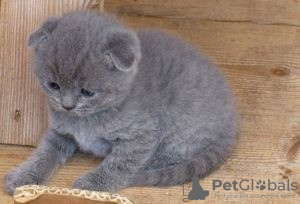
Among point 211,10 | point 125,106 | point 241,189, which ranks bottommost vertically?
point 241,189

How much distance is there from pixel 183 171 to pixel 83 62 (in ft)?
1.70

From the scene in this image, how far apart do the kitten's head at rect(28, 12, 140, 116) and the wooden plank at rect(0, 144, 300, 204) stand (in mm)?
275

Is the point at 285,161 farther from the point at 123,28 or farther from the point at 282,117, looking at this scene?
the point at 123,28

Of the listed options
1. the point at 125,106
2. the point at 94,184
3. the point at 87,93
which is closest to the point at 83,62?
the point at 87,93

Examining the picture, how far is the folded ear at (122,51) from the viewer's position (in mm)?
1527

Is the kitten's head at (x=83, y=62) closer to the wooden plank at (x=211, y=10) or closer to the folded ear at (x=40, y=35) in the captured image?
the folded ear at (x=40, y=35)

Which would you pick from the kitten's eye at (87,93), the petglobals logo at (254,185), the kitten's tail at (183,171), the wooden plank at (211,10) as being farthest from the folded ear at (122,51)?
the wooden plank at (211,10)

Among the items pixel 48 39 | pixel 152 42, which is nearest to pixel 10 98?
pixel 48 39

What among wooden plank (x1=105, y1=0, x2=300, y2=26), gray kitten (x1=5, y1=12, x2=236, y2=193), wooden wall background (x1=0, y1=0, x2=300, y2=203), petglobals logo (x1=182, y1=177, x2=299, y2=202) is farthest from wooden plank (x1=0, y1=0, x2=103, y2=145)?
petglobals logo (x1=182, y1=177, x2=299, y2=202)

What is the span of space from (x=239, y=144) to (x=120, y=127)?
53 cm

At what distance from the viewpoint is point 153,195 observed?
5.52 ft

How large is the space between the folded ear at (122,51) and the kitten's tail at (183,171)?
397 millimetres

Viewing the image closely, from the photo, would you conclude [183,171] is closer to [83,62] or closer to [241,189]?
[241,189]

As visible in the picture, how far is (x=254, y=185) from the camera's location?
5.78 feet
